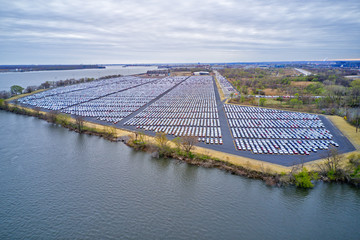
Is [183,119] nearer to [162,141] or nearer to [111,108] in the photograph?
[162,141]

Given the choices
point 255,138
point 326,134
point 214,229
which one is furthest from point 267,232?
point 326,134

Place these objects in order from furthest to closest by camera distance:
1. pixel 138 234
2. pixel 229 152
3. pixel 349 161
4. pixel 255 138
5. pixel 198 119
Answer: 1. pixel 198 119
2. pixel 255 138
3. pixel 229 152
4. pixel 349 161
5. pixel 138 234

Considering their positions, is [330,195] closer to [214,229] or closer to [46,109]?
[214,229]

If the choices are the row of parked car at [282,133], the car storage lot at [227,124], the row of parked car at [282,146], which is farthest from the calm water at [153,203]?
the row of parked car at [282,133]

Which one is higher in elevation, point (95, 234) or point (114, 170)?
point (114, 170)

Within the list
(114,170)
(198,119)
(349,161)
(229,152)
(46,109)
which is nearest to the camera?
(349,161)

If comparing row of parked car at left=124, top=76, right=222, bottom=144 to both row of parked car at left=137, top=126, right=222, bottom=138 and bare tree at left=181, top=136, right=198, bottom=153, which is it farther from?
bare tree at left=181, top=136, right=198, bottom=153

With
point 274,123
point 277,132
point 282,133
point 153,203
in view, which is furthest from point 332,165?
point 153,203
